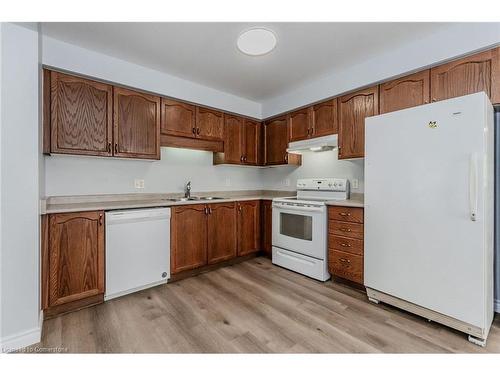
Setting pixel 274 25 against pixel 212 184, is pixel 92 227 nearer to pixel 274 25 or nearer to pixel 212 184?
pixel 212 184

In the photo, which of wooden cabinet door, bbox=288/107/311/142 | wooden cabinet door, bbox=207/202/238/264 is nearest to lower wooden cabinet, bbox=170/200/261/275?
wooden cabinet door, bbox=207/202/238/264

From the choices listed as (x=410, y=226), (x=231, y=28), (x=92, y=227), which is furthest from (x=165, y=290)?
(x=231, y=28)

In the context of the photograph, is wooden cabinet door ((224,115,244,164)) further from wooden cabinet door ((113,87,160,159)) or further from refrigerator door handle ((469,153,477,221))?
refrigerator door handle ((469,153,477,221))

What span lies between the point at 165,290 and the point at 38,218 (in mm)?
1276

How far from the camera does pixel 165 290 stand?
240 centimetres

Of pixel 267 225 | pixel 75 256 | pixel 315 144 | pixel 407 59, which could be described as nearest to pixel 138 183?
pixel 75 256

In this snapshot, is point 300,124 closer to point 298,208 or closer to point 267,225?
point 298,208

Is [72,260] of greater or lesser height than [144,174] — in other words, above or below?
below

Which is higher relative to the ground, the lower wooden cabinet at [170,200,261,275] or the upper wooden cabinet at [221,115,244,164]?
the upper wooden cabinet at [221,115,244,164]

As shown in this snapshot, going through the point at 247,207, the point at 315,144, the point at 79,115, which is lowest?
the point at 247,207

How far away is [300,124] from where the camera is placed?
320 cm

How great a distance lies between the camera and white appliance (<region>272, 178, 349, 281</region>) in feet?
8.57

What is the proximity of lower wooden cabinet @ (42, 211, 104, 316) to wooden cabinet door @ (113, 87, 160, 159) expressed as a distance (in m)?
0.78

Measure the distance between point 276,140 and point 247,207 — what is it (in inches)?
43.5
